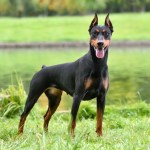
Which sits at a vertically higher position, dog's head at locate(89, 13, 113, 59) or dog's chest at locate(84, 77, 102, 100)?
dog's head at locate(89, 13, 113, 59)

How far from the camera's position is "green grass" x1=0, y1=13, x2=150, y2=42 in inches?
1871

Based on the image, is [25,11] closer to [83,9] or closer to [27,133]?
[83,9]

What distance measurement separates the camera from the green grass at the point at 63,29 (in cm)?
4753

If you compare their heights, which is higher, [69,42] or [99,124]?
[99,124]

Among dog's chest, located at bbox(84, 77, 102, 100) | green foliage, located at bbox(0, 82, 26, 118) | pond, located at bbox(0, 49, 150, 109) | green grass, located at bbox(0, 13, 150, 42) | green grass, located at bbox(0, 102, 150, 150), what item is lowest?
green grass, located at bbox(0, 13, 150, 42)

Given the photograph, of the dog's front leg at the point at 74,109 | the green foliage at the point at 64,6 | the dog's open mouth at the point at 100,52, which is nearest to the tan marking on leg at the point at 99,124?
the dog's front leg at the point at 74,109

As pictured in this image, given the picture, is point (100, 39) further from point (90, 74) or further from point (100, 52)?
point (90, 74)

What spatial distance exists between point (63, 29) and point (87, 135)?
45.9 m

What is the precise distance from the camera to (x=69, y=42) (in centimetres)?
4478

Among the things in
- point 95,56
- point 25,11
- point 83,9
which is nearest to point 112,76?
point 95,56

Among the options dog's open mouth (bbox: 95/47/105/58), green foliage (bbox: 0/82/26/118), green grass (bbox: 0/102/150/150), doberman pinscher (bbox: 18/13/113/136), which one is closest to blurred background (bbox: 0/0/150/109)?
green foliage (bbox: 0/82/26/118)

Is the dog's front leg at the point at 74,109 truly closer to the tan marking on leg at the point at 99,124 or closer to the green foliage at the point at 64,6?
the tan marking on leg at the point at 99,124

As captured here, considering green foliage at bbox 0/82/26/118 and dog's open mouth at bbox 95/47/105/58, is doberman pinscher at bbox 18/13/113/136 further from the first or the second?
green foliage at bbox 0/82/26/118

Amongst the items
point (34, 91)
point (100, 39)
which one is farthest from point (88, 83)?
point (34, 91)
